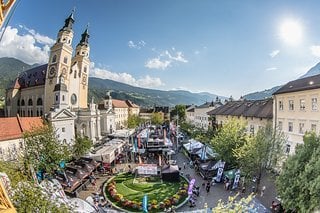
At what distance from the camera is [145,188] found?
16906 millimetres

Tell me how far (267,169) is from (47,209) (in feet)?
48.3

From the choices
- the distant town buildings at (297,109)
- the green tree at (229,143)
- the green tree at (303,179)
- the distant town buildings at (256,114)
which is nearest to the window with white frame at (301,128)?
the distant town buildings at (297,109)

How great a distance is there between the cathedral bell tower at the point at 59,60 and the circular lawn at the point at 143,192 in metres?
8.86

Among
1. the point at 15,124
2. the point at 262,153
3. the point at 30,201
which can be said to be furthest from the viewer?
the point at 262,153

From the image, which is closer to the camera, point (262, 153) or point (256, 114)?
point (262, 153)

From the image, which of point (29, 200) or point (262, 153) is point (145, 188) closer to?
point (262, 153)

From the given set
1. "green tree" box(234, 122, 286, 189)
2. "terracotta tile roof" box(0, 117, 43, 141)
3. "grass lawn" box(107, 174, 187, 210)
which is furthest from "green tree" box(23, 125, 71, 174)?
"green tree" box(234, 122, 286, 189)

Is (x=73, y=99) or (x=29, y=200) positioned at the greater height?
(x=73, y=99)

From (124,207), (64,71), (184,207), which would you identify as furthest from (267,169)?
(64,71)

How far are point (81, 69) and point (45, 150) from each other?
1038cm

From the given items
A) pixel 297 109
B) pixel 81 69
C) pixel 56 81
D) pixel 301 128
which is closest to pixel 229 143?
pixel 301 128

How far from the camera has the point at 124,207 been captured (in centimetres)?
1395

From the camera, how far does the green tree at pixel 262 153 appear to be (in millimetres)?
15398

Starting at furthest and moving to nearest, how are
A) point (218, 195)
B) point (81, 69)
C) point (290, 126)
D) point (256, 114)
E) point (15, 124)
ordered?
point (256, 114), point (290, 126), point (218, 195), point (15, 124), point (81, 69)
